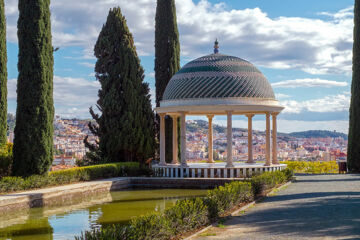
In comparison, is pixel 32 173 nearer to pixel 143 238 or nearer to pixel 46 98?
pixel 46 98

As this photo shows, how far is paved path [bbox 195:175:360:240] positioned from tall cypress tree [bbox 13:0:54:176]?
974cm

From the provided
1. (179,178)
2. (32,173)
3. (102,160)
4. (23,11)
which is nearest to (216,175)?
(179,178)

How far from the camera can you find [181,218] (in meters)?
10.4

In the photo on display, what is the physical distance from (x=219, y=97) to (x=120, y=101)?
6.92m

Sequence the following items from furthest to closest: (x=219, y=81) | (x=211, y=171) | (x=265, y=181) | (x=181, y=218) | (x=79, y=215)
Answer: (x=219, y=81), (x=211, y=171), (x=265, y=181), (x=79, y=215), (x=181, y=218)

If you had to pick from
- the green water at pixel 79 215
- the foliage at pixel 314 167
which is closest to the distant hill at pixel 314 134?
the foliage at pixel 314 167

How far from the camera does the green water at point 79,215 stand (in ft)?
41.9

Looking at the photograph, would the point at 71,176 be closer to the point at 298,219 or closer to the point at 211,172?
the point at 211,172

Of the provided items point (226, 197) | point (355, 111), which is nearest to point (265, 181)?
point (226, 197)

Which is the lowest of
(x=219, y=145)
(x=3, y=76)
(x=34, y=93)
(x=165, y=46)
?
(x=219, y=145)

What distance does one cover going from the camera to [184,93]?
85.4 ft

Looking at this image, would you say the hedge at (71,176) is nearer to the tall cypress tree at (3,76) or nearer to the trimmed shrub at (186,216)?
the tall cypress tree at (3,76)

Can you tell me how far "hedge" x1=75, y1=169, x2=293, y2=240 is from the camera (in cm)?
830

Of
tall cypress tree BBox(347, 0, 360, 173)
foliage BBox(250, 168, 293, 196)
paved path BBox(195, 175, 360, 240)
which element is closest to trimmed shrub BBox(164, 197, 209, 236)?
paved path BBox(195, 175, 360, 240)
